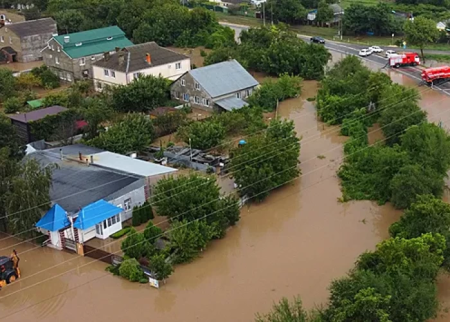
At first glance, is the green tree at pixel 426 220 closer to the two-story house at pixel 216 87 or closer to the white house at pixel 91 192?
the white house at pixel 91 192

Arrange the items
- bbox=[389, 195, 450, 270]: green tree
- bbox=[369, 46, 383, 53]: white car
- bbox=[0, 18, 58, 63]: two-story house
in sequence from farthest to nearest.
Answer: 1. bbox=[0, 18, 58, 63]: two-story house
2. bbox=[369, 46, 383, 53]: white car
3. bbox=[389, 195, 450, 270]: green tree

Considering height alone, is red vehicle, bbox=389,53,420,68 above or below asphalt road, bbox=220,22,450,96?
above

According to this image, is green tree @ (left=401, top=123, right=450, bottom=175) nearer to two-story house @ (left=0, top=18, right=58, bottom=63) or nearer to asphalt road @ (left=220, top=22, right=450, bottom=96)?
asphalt road @ (left=220, top=22, right=450, bottom=96)

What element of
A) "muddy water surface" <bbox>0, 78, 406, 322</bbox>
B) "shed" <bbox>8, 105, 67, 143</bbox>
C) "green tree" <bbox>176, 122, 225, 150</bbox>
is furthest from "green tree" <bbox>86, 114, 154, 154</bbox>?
"muddy water surface" <bbox>0, 78, 406, 322</bbox>

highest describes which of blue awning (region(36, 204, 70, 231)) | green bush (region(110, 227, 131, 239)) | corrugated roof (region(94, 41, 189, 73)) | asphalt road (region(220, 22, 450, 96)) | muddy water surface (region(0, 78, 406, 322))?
corrugated roof (region(94, 41, 189, 73))

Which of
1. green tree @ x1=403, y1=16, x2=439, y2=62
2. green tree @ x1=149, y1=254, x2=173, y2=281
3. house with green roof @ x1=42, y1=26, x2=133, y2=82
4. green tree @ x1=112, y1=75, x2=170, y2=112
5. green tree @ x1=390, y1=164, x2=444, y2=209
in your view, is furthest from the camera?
green tree @ x1=403, y1=16, x2=439, y2=62

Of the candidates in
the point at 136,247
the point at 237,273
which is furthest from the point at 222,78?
the point at 237,273

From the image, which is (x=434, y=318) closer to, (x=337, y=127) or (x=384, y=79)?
(x=337, y=127)
